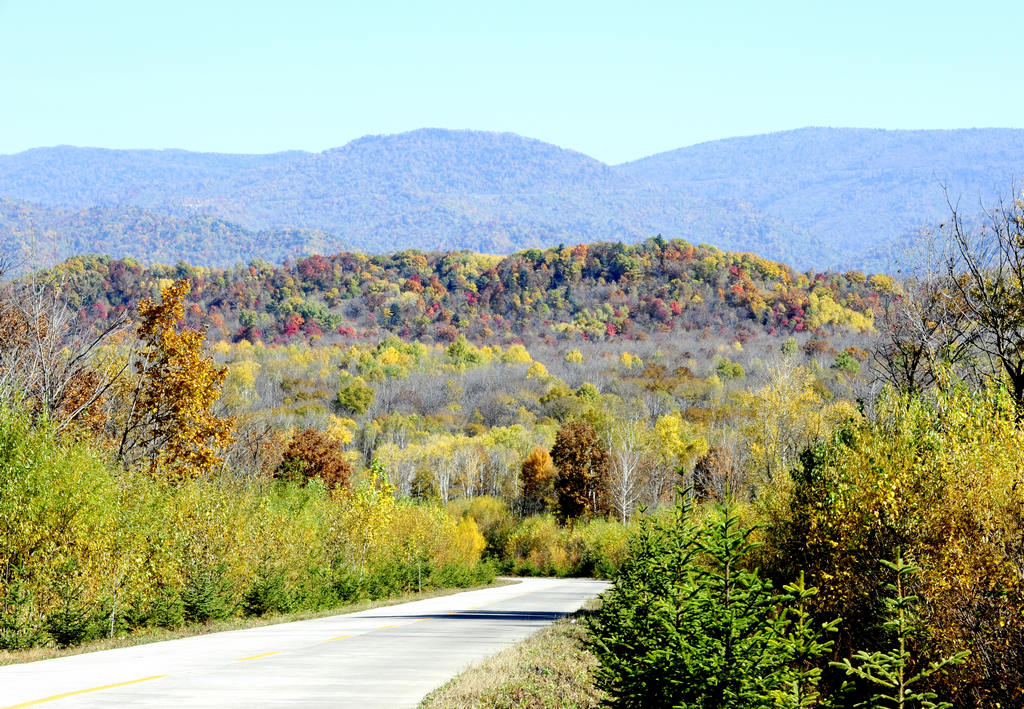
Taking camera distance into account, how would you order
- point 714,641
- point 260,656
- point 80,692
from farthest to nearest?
point 260,656 → point 80,692 → point 714,641

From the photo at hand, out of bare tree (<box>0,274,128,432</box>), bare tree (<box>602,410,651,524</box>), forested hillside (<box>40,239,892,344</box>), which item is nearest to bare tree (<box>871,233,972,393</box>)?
bare tree (<box>0,274,128,432</box>)

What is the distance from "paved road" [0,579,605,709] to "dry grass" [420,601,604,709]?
0.43m

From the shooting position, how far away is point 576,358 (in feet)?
480

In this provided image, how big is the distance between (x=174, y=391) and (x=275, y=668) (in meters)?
19.6

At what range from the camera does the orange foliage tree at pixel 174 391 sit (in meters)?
33.0

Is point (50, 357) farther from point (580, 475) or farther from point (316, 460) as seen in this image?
point (580, 475)

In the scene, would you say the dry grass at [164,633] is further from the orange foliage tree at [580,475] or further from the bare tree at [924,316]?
the orange foliage tree at [580,475]

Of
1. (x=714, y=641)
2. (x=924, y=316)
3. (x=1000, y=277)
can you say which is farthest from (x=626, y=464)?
(x=714, y=641)

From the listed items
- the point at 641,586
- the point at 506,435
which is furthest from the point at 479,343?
the point at 641,586

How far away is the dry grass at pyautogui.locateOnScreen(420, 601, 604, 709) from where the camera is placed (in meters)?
12.7

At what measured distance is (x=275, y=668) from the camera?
15016mm

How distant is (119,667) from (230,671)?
163 cm

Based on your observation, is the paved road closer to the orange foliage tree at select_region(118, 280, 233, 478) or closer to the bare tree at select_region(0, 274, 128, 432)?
the orange foliage tree at select_region(118, 280, 233, 478)

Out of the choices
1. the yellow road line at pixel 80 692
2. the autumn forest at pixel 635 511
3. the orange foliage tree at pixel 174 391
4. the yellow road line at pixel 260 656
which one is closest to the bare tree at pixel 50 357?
the autumn forest at pixel 635 511
